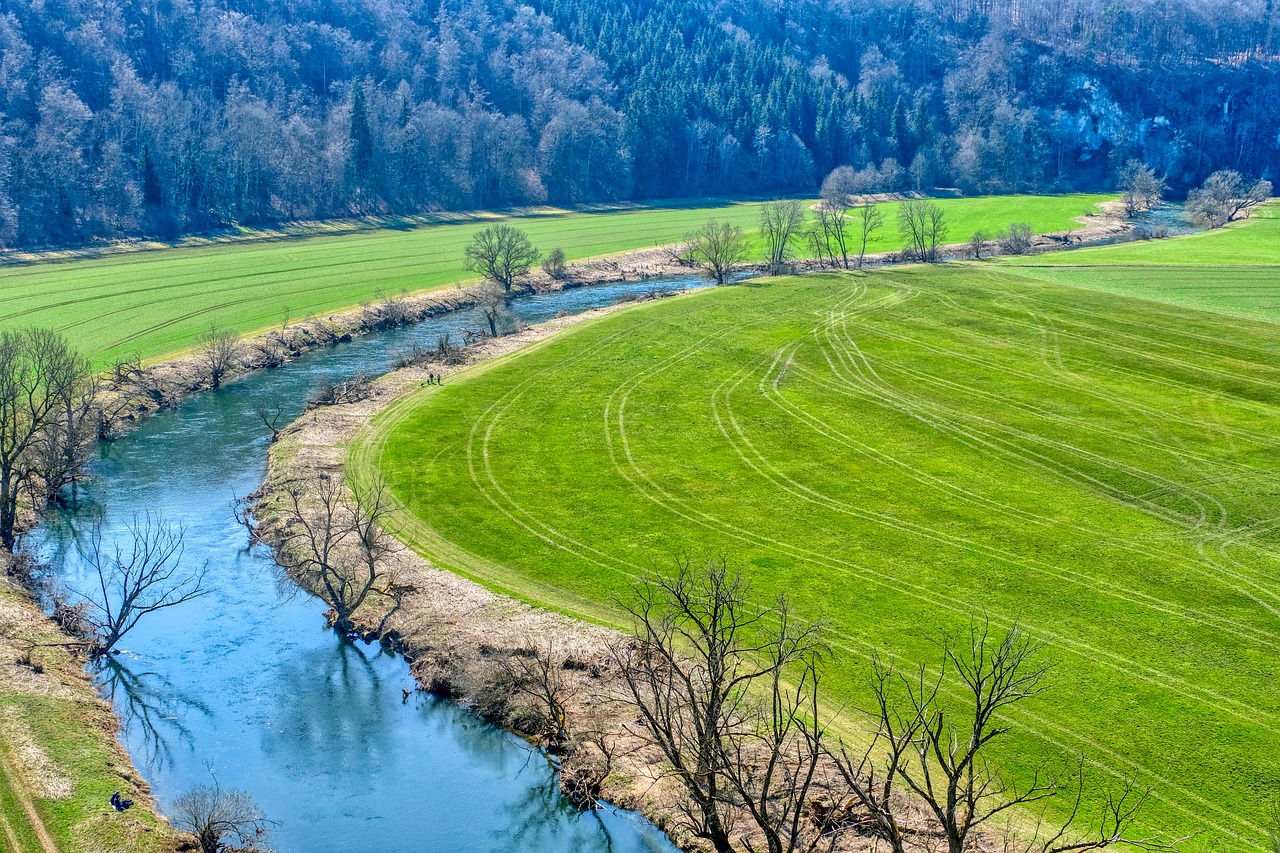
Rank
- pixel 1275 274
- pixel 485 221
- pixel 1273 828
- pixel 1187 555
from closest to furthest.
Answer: pixel 1273 828 < pixel 1187 555 < pixel 1275 274 < pixel 485 221

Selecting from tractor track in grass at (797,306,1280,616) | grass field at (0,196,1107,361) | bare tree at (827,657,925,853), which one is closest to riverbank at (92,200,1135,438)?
grass field at (0,196,1107,361)

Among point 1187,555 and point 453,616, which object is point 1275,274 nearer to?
point 1187,555

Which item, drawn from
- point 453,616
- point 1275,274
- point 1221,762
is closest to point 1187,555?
point 1221,762

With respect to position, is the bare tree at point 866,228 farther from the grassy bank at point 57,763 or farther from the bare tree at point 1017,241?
the grassy bank at point 57,763

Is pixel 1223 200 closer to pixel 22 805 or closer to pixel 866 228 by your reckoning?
pixel 866 228

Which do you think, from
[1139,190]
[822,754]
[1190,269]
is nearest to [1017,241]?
[1190,269]

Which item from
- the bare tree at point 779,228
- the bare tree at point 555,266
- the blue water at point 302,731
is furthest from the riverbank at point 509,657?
the bare tree at point 779,228

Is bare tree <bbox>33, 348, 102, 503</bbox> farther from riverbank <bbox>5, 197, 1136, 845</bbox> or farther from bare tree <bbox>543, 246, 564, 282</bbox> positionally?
bare tree <bbox>543, 246, 564, 282</bbox>
